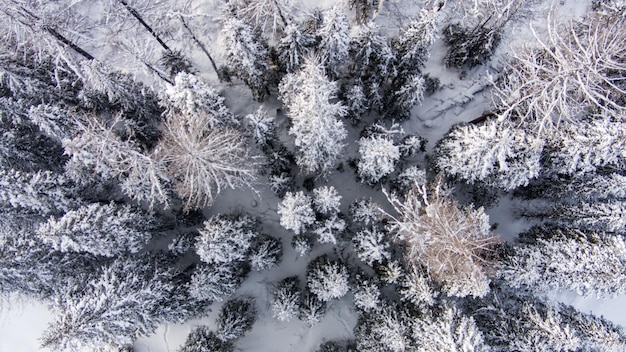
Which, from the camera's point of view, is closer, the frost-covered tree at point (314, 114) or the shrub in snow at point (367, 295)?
the frost-covered tree at point (314, 114)

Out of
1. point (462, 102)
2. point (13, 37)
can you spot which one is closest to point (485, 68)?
point (462, 102)

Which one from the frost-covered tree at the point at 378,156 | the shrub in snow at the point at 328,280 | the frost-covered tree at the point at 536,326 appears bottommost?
the frost-covered tree at the point at 536,326

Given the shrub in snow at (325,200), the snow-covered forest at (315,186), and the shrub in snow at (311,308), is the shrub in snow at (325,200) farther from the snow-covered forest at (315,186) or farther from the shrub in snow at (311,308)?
the shrub in snow at (311,308)

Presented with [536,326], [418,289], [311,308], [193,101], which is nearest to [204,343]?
[311,308]

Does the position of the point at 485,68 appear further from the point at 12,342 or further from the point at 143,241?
the point at 12,342

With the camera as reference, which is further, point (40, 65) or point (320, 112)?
point (40, 65)

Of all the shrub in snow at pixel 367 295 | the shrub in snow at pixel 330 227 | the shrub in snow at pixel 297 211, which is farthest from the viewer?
the shrub in snow at pixel 367 295

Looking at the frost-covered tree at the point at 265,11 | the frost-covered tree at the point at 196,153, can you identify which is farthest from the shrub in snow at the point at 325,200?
the frost-covered tree at the point at 265,11

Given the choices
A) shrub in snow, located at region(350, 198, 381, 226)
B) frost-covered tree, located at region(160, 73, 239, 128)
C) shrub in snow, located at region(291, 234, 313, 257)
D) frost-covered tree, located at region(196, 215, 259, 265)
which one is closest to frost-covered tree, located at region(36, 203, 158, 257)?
frost-covered tree, located at region(196, 215, 259, 265)
